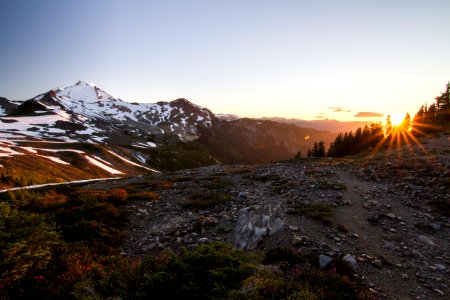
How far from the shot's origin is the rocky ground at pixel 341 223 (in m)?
10.2

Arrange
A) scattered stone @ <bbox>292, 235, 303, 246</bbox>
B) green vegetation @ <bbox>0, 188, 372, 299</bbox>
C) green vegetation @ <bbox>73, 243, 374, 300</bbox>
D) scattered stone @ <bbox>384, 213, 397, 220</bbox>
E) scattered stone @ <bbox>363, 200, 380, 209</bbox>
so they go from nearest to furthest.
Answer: green vegetation @ <bbox>73, 243, 374, 300</bbox>, green vegetation @ <bbox>0, 188, 372, 299</bbox>, scattered stone @ <bbox>292, 235, 303, 246</bbox>, scattered stone @ <bbox>384, 213, 397, 220</bbox>, scattered stone @ <bbox>363, 200, 380, 209</bbox>

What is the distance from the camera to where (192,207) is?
729 inches

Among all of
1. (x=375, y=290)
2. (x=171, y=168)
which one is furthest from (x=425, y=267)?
(x=171, y=168)

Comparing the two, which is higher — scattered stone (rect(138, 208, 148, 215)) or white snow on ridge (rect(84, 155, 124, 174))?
scattered stone (rect(138, 208, 148, 215))

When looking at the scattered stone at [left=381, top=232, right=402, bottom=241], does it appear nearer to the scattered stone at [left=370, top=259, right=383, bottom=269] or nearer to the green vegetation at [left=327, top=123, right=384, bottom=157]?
the scattered stone at [left=370, top=259, right=383, bottom=269]

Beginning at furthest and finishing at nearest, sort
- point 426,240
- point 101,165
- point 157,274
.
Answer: point 101,165 → point 426,240 → point 157,274

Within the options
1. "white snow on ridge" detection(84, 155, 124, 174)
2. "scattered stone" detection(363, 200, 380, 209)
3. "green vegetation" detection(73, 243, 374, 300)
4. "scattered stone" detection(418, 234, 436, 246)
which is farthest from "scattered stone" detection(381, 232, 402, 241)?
"white snow on ridge" detection(84, 155, 124, 174)

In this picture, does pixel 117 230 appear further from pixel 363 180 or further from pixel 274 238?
pixel 363 180

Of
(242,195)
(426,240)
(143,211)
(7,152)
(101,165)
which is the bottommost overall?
(101,165)

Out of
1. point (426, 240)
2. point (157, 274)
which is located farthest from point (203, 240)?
point (426, 240)

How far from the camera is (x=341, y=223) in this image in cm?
1380

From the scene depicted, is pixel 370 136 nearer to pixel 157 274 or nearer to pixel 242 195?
pixel 242 195

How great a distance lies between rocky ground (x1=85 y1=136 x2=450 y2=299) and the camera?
10164 mm

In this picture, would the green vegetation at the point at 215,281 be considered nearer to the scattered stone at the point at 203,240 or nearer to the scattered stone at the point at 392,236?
the scattered stone at the point at 203,240
